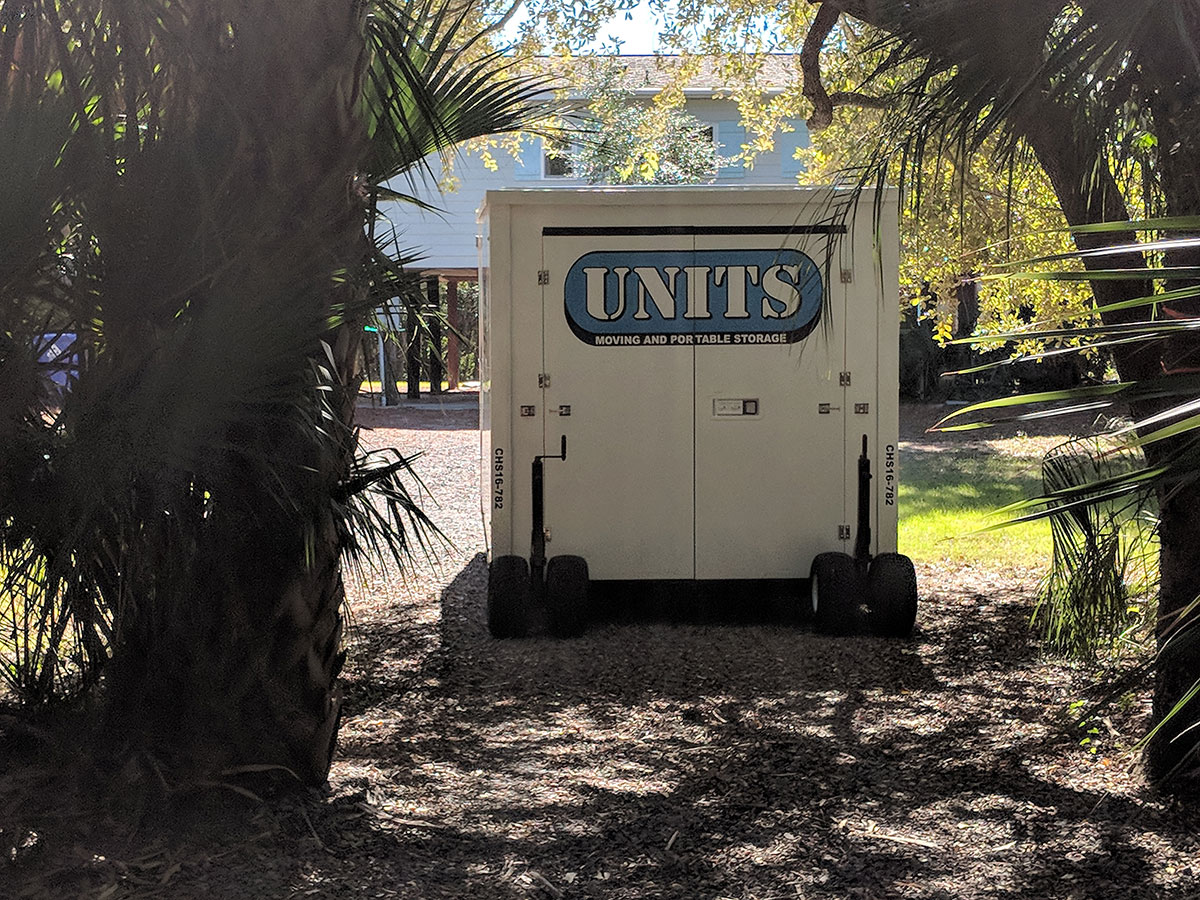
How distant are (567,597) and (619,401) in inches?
46.3

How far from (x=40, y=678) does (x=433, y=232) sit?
75.8 ft

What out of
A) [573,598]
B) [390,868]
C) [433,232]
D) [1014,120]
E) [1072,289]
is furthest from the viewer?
[433,232]

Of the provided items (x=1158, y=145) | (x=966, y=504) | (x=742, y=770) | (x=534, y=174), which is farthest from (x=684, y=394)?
(x=534, y=174)

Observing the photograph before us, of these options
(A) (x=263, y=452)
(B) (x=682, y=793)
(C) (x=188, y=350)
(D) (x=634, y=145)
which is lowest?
(B) (x=682, y=793)

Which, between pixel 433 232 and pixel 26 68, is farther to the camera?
pixel 433 232

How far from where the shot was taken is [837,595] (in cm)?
741

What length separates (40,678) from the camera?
4312 millimetres

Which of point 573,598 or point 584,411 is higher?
point 584,411

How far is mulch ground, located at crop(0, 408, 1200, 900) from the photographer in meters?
3.91

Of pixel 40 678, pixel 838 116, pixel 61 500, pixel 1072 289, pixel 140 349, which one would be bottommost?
pixel 40 678

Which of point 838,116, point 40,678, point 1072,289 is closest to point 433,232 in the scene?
point 838,116

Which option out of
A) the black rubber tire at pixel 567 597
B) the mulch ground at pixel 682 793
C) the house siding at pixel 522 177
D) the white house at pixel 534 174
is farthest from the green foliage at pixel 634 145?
the mulch ground at pixel 682 793

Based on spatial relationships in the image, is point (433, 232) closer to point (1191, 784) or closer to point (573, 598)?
point (573, 598)

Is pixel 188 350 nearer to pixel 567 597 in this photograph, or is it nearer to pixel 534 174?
pixel 567 597
